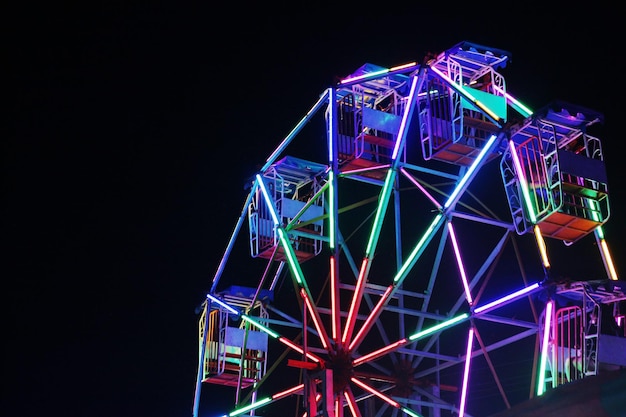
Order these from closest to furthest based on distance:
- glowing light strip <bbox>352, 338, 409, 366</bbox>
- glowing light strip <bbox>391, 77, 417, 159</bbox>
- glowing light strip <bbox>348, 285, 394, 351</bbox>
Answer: glowing light strip <bbox>352, 338, 409, 366</bbox> < glowing light strip <bbox>348, 285, 394, 351</bbox> < glowing light strip <bbox>391, 77, 417, 159</bbox>

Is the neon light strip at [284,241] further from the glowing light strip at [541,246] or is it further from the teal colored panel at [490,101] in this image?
the glowing light strip at [541,246]

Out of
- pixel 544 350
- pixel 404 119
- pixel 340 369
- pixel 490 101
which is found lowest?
pixel 340 369

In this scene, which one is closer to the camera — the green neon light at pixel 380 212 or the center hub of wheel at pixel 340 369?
the center hub of wheel at pixel 340 369

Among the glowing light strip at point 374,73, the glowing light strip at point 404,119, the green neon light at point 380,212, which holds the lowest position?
the green neon light at point 380,212

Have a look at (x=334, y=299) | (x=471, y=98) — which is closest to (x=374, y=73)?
(x=471, y=98)

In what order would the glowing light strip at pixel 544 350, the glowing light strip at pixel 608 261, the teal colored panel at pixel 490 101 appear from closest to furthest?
the glowing light strip at pixel 544 350 → the glowing light strip at pixel 608 261 → the teal colored panel at pixel 490 101

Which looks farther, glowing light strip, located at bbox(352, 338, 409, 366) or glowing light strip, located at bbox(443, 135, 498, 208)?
glowing light strip, located at bbox(352, 338, 409, 366)

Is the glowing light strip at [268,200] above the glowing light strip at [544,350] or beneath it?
above

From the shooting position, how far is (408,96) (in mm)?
21281

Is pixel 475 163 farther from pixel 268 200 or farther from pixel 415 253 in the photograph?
pixel 268 200

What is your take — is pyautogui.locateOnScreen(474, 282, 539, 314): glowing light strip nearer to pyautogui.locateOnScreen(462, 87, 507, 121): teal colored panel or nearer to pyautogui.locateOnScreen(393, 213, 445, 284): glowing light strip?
pyautogui.locateOnScreen(393, 213, 445, 284): glowing light strip

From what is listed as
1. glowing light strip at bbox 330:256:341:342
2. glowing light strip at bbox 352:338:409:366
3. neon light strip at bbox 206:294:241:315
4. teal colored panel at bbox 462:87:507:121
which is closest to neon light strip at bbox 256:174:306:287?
glowing light strip at bbox 330:256:341:342

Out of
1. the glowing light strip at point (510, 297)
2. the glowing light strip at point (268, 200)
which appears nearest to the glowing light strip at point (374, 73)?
the glowing light strip at point (268, 200)

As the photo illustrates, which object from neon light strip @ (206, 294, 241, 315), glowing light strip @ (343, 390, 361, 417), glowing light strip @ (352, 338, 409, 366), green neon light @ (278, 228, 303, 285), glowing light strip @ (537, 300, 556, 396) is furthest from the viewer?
neon light strip @ (206, 294, 241, 315)
